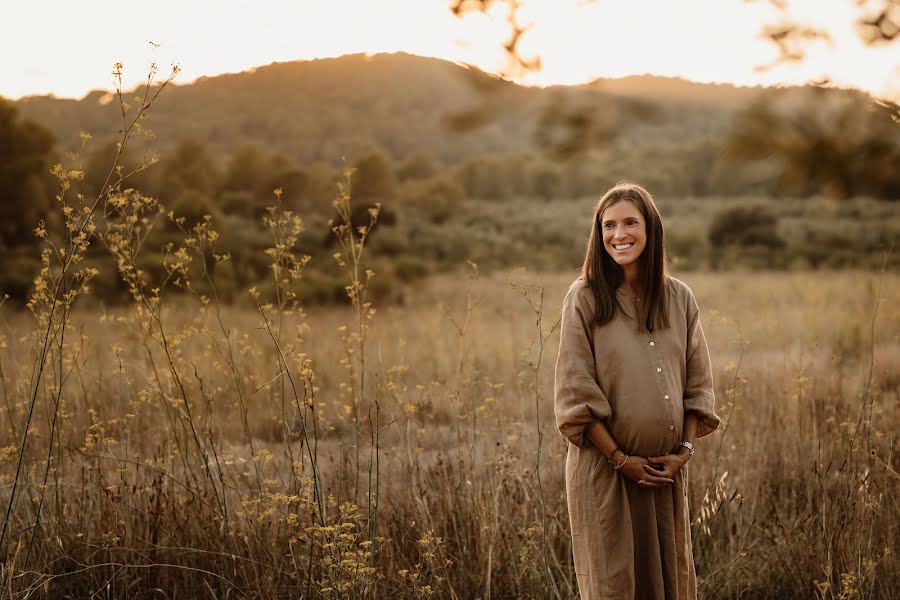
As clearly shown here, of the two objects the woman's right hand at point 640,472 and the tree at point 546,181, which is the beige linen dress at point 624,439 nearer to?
the woman's right hand at point 640,472

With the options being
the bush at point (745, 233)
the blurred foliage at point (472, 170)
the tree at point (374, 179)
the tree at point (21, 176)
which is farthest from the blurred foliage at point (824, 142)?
the tree at point (374, 179)

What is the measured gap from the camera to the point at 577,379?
2.46 meters

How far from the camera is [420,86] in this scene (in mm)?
48719

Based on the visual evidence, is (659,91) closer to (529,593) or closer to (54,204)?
(529,593)

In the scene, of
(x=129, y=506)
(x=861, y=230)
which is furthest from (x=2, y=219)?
(x=861, y=230)

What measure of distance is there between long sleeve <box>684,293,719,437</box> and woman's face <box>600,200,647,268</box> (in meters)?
0.27

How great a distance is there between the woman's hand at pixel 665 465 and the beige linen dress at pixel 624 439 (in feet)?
0.12

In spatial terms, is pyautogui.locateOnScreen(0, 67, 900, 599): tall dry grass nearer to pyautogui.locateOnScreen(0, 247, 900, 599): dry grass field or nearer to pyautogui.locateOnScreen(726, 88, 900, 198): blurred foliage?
pyautogui.locateOnScreen(0, 247, 900, 599): dry grass field

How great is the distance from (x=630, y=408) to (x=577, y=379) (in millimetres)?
196

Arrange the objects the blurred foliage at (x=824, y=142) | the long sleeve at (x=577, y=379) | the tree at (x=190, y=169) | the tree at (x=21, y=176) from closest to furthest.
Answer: the blurred foliage at (x=824, y=142) → the long sleeve at (x=577, y=379) → the tree at (x=21, y=176) → the tree at (x=190, y=169)

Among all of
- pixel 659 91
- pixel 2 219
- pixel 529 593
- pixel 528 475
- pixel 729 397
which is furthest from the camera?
pixel 2 219

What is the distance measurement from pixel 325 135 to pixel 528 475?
36.7 metres

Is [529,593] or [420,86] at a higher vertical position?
[420,86]

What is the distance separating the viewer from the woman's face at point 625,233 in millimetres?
2557
